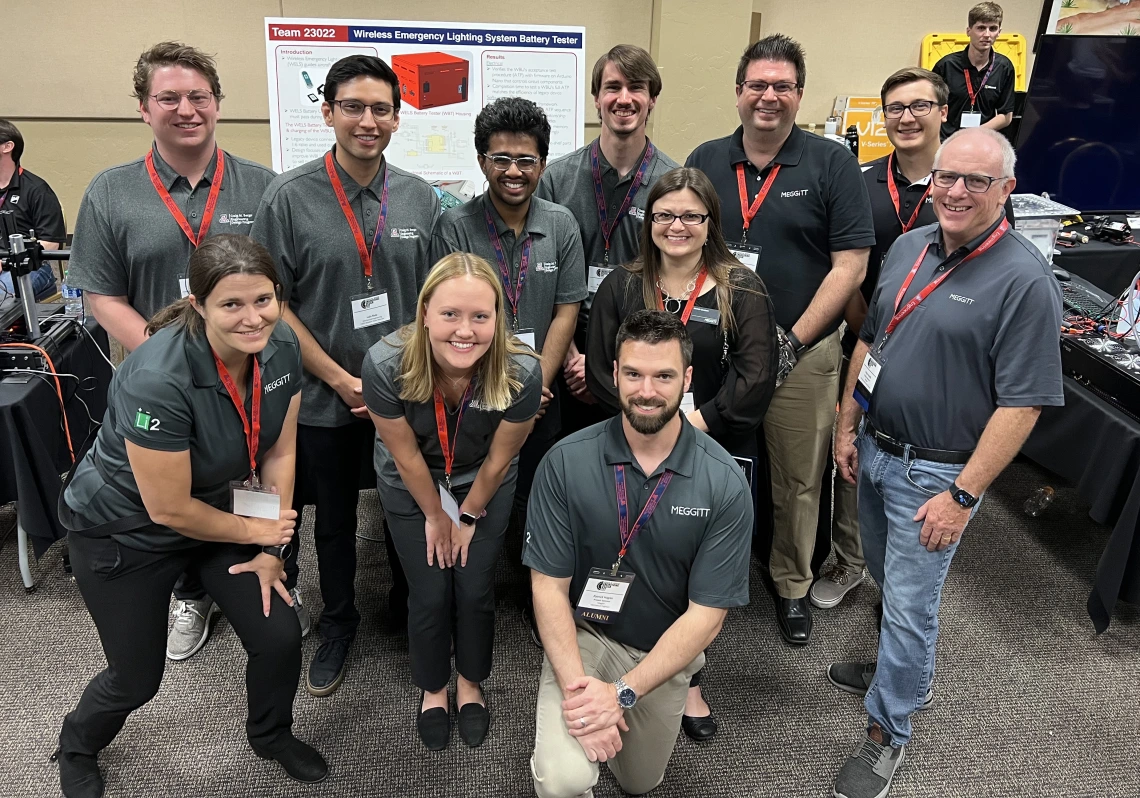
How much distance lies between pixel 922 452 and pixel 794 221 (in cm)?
83

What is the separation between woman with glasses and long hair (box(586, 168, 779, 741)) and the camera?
6.61 ft

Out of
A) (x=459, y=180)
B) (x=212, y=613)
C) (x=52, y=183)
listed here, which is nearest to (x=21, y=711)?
(x=212, y=613)

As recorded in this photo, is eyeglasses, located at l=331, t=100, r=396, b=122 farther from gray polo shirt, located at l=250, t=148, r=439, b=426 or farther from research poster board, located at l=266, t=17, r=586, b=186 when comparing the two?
research poster board, located at l=266, t=17, r=586, b=186

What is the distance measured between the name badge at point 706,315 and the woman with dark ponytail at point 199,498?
3.46 feet

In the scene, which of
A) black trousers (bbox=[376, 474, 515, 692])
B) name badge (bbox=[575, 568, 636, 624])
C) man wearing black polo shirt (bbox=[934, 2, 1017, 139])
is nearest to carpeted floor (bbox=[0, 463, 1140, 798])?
black trousers (bbox=[376, 474, 515, 692])

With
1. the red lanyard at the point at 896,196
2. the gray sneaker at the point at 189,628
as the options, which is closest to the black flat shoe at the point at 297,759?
the gray sneaker at the point at 189,628

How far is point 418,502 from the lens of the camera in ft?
6.57

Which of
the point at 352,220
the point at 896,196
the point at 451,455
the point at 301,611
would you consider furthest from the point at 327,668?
the point at 896,196

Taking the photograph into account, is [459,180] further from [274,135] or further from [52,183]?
[52,183]

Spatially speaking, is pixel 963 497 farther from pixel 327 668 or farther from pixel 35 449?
pixel 35 449

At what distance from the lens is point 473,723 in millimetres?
2178

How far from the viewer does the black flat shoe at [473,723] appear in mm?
2150

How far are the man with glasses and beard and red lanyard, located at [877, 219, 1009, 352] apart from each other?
566mm

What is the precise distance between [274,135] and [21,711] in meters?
2.70
